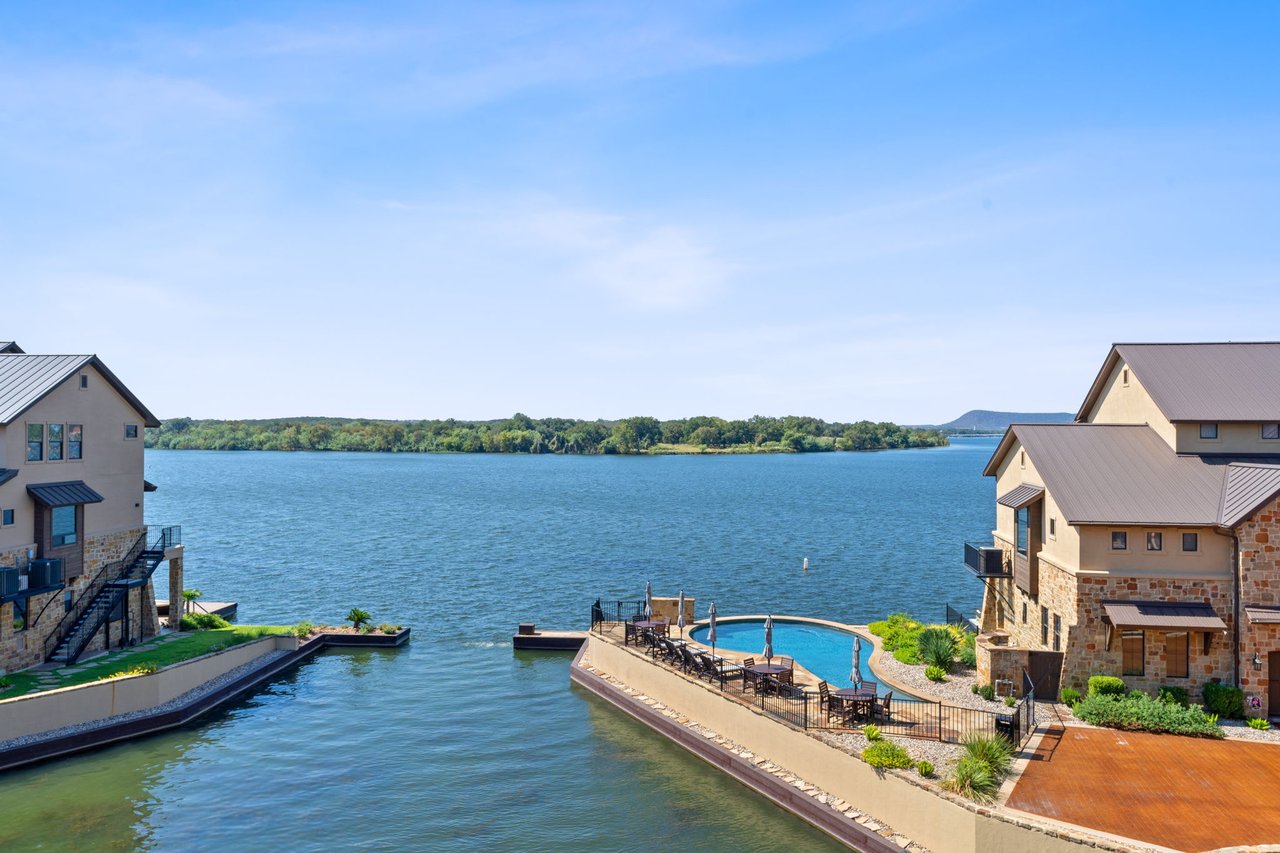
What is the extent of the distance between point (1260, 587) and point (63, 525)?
36.2 m

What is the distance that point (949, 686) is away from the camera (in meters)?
25.7

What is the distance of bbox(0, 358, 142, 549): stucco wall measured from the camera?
2698 centimetres

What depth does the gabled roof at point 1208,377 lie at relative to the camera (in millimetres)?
25094

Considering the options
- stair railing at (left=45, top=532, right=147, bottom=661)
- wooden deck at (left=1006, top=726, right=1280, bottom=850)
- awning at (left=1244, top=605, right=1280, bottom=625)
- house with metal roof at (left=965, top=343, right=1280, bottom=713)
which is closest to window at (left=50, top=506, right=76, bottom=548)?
stair railing at (left=45, top=532, right=147, bottom=661)

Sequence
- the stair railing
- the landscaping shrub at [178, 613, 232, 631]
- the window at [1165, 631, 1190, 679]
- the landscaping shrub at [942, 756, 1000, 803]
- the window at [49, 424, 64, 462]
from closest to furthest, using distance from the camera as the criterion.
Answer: the landscaping shrub at [942, 756, 1000, 803] < the window at [1165, 631, 1190, 679] < the stair railing < the window at [49, 424, 64, 462] < the landscaping shrub at [178, 613, 232, 631]

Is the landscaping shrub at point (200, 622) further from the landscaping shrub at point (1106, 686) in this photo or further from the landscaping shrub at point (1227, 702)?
the landscaping shrub at point (1227, 702)

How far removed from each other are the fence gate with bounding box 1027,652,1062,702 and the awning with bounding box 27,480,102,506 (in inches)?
1198

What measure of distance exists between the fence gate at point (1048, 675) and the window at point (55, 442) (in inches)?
1240

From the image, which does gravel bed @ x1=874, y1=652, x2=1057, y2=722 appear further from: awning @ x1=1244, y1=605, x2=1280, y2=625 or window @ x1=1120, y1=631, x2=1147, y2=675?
awning @ x1=1244, y1=605, x2=1280, y2=625

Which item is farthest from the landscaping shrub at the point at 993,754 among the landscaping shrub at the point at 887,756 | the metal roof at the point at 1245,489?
the metal roof at the point at 1245,489

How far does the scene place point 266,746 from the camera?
2525 centimetres

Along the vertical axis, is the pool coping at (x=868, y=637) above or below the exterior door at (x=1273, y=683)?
below

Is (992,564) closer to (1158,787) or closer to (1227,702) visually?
(1227,702)

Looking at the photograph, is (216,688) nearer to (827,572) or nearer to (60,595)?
(60,595)
